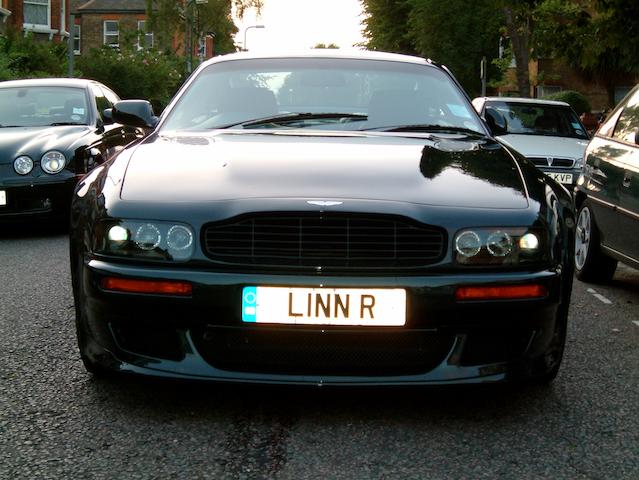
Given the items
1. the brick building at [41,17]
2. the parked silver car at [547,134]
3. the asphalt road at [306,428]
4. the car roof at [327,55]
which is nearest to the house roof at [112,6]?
the brick building at [41,17]

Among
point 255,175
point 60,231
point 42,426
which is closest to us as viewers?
point 42,426

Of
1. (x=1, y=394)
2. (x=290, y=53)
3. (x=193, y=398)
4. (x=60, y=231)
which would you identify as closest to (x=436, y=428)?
(x=193, y=398)

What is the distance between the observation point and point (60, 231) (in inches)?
387

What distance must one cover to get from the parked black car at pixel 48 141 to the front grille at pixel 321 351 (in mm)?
5964

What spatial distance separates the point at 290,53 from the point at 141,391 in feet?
7.50

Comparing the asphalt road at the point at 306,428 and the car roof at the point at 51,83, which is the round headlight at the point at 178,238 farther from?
the car roof at the point at 51,83

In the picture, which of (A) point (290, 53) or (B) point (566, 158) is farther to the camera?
(B) point (566, 158)

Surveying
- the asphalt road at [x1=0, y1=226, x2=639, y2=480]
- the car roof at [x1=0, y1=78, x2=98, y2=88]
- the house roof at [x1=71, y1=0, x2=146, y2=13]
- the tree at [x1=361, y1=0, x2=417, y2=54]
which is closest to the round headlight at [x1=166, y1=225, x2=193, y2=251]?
the asphalt road at [x1=0, y1=226, x2=639, y2=480]

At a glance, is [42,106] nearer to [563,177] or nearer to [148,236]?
[563,177]

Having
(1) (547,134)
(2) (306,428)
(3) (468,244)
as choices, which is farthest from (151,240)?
(1) (547,134)

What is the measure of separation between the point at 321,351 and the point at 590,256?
13.9 feet

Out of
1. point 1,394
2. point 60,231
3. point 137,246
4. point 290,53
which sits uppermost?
point 290,53

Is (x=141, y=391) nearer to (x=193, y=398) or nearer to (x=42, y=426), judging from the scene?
(x=193, y=398)

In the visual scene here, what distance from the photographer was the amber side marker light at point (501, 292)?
138 inches
